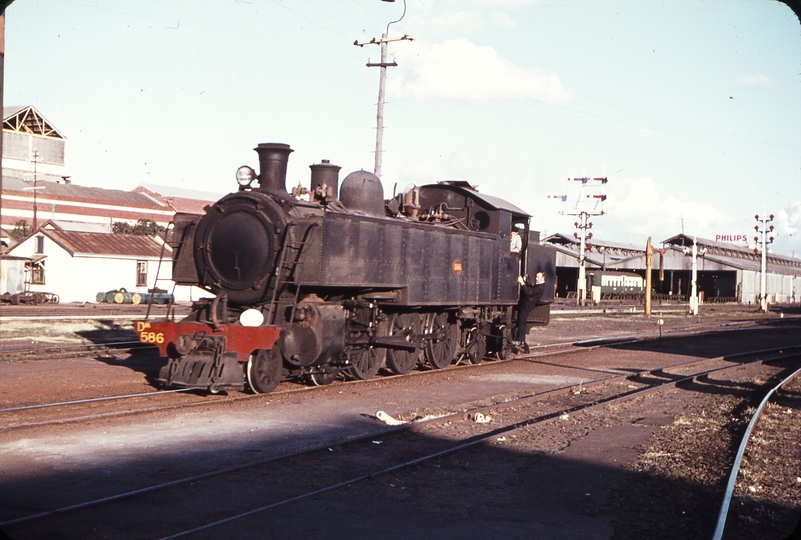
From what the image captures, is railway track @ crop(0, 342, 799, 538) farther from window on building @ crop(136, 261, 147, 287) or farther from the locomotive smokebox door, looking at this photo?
window on building @ crop(136, 261, 147, 287)

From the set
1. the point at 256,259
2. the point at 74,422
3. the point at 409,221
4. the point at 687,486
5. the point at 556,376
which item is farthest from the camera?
the point at 556,376

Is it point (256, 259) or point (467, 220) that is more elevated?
point (467, 220)

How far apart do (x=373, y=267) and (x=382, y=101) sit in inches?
520

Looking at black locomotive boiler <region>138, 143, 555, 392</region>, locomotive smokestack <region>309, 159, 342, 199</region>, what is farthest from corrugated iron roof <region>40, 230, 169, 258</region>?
locomotive smokestack <region>309, 159, 342, 199</region>

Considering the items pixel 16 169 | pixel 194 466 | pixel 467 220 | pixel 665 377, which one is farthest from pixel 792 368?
pixel 16 169

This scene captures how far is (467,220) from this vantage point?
16734 mm

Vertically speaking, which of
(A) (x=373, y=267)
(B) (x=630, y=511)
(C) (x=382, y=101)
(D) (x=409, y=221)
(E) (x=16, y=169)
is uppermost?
(E) (x=16, y=169)

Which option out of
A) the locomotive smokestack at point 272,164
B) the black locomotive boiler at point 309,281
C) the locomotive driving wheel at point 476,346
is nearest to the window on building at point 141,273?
the locomotive driving wheel at point 476,346

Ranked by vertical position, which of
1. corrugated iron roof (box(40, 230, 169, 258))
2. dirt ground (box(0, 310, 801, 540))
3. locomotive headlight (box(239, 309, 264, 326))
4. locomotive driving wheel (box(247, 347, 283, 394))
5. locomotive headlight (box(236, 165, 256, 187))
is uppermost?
corrugated iron roof (box(40, 230, 169, 258))

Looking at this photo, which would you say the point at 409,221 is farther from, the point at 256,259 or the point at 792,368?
the point at 792,368

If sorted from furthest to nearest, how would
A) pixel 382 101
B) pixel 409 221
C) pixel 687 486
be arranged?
1. pixel 382 101
2. pixel 409 221
3. pixel 687 486

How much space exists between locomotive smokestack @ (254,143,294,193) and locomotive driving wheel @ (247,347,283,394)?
98.1 inches

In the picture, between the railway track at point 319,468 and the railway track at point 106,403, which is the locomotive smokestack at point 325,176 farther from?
the railway track at point 319,468

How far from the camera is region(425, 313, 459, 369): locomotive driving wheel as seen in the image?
50.7ft
